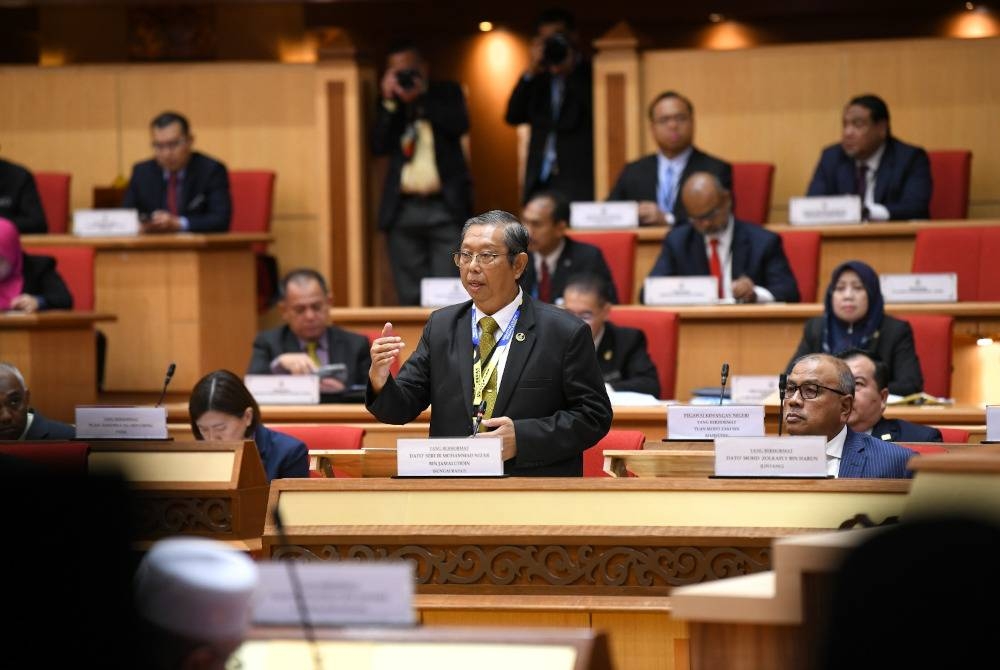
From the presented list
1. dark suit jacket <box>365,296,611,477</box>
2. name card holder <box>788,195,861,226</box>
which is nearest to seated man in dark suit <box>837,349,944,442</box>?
dark suit jacket <box>365,296,611,477</box>

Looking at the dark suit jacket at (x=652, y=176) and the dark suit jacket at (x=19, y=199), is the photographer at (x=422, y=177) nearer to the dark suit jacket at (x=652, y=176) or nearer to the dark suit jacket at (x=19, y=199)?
the dark suit jacket at (x=652, y=176)

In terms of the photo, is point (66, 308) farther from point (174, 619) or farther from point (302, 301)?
point (174, 619)

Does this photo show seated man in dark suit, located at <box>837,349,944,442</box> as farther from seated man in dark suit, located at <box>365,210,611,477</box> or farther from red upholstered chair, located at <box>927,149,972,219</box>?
red upholstered chair, located at <box>927,149,972,219</box>

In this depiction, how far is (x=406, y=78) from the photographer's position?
8359mm

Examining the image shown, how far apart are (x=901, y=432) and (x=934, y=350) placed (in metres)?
1.31

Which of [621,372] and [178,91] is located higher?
[178,91]

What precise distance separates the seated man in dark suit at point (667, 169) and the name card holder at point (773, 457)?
427 cm

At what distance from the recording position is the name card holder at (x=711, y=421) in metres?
4.50

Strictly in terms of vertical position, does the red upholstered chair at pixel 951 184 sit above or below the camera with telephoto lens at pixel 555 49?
below

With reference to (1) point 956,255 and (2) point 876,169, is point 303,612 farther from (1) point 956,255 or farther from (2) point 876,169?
(2) point 876,169

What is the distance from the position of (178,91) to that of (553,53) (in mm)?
2478

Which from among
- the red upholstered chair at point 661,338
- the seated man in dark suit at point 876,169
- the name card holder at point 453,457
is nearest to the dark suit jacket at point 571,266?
the red upholstered chair at point 661,338

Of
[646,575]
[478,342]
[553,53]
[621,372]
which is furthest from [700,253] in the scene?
[646,575]

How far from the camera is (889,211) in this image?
25.9 feet
